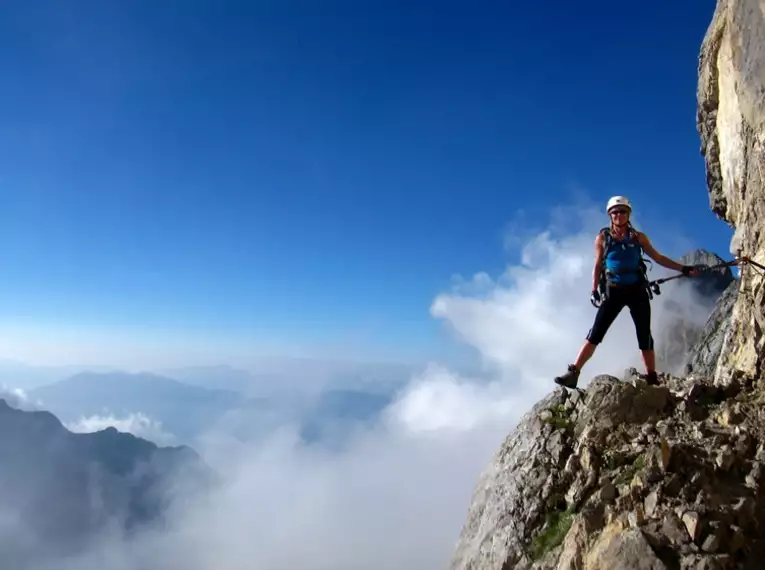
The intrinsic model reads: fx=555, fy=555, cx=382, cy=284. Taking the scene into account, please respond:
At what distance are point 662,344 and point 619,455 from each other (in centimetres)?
13617

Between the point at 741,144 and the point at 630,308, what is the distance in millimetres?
5154

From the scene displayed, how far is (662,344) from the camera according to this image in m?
132

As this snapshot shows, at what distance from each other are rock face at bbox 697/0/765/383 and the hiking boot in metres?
3.26

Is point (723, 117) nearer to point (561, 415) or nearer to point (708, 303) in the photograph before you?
point (561, 415)

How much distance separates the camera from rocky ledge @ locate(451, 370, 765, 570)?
28.1 feet

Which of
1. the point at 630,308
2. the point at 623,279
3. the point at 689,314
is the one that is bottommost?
the point at 630,308

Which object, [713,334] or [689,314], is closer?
[713,334]

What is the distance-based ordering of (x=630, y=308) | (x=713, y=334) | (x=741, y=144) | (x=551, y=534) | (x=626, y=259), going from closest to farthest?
(x=551, y=534) → (x=626, y=259) → (x=630, y=308) → (x=741, y=144) → (x=713, y=334)

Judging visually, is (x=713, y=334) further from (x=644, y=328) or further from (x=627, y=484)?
(x=627, y=484)

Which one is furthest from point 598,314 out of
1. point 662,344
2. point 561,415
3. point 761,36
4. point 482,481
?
point 662,344

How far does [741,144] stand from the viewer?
13.9 metres

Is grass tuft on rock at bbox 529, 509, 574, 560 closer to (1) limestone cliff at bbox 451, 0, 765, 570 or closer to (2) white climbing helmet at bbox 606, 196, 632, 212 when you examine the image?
(1) limestone cliff at bbox 451, 0, 765, 570

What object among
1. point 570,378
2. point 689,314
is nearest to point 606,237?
point 570,378

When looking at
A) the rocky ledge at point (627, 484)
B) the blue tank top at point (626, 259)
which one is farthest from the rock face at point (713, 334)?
the rocky ledge at point (627, 484)
